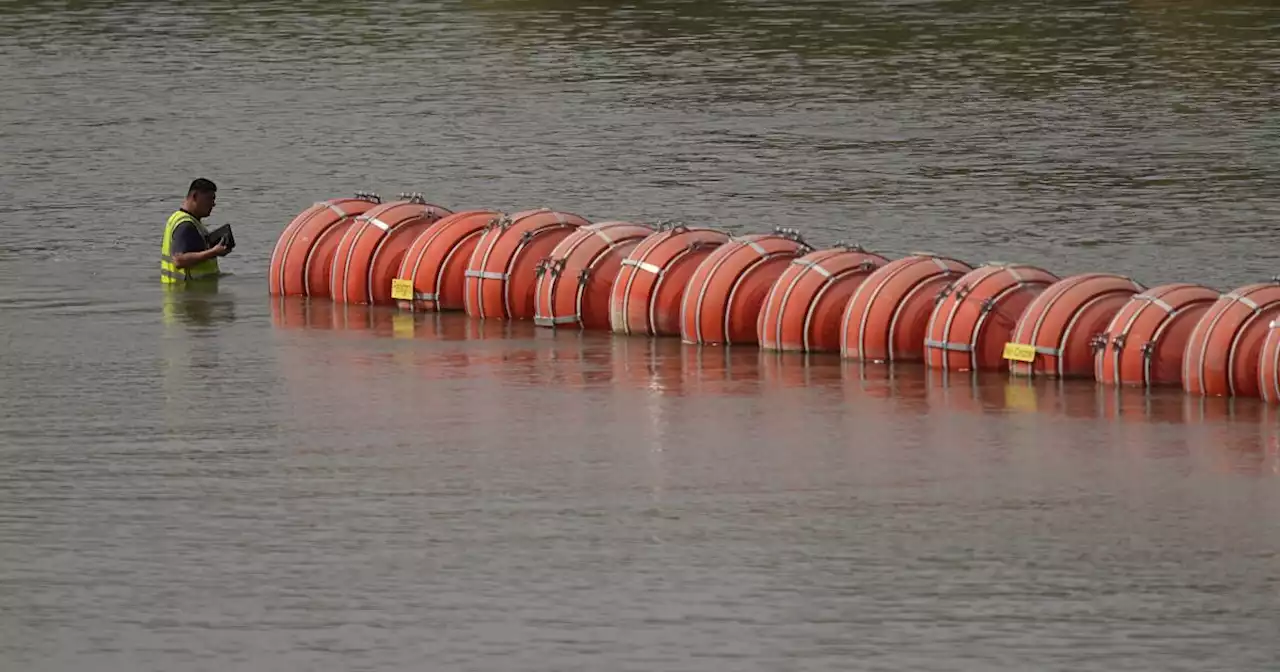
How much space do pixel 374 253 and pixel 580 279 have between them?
9.04ft

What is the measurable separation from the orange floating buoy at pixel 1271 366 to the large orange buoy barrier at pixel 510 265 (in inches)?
298

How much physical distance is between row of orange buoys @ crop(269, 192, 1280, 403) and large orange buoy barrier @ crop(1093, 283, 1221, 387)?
0.01 meters

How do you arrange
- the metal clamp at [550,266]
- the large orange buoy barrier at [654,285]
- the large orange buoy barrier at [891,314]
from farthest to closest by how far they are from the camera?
the metal clamp at [550,266]
the large orange buoy barrier at [654,285]
the large orange buoy barrier at [891,314]

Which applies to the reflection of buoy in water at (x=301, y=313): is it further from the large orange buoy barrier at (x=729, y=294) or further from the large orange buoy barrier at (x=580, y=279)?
the large orange buoy barrier at (x=729, y=294)

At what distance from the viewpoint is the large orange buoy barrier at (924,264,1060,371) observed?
21.6m

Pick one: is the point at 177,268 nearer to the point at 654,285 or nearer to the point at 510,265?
the point at 510,265

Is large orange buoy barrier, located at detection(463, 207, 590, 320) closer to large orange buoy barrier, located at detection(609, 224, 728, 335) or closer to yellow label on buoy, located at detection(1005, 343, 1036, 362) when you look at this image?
large orange buoy barrier, located at detection(609, 224, 728, 335)

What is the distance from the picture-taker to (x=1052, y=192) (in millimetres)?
32938

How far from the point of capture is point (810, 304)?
22.6 metres

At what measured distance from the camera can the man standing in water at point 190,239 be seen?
2697 cm

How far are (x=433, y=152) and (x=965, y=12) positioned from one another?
→ 20932 mm

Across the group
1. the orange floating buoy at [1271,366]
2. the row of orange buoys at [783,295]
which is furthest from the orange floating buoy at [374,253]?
the orange floating buoy at [1271,366]

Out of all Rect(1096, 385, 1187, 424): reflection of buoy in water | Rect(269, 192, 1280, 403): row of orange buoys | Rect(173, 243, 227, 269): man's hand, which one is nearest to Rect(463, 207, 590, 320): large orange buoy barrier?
Rect(269, 192, 1280, 403): row of orange buoys

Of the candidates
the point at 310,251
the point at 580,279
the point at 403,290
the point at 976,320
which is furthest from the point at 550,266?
the point at 976,320
